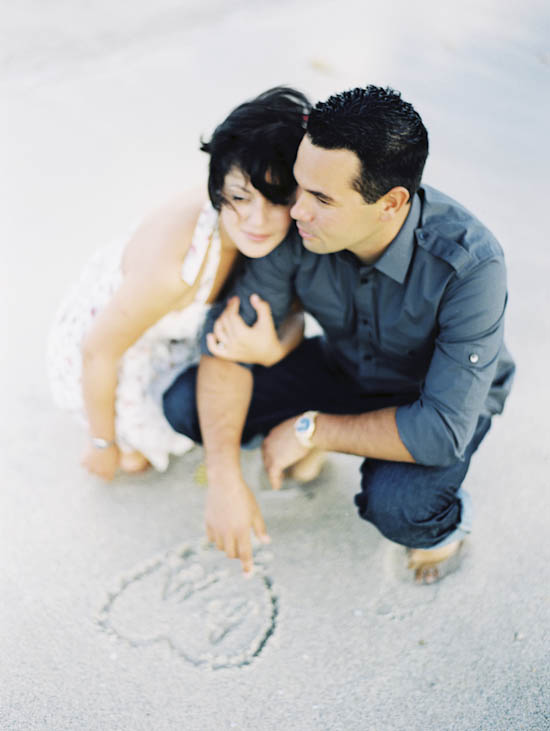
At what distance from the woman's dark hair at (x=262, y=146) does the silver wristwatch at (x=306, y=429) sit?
1.84ft

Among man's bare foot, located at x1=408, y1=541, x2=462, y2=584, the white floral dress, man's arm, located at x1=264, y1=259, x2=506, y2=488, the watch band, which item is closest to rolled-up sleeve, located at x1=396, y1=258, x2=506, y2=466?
man's arm, located at x1=264, y1=259, x2=506, y2=488

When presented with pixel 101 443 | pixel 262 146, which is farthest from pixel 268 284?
pixel 101 443

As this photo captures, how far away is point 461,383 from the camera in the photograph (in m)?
1.77

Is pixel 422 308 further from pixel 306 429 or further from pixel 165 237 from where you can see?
pixel 165 237

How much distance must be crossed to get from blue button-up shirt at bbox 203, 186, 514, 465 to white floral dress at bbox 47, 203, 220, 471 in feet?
0.57

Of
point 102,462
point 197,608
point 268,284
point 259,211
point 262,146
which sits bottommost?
point 197,608

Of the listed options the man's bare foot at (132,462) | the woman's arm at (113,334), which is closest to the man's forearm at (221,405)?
the woman's arm at (113,334)

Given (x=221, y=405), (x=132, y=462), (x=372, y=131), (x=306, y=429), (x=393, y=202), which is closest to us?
(x=372, y=131)

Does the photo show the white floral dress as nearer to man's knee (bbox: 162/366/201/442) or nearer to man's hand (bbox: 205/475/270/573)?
man's knee (bbox: 162/366/201/442)

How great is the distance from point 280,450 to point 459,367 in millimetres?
538

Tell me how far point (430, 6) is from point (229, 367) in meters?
5.41

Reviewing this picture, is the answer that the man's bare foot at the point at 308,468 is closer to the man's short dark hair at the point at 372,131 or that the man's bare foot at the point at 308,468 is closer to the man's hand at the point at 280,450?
the man's hand at the point at 280,450

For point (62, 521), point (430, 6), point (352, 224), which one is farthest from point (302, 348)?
point (430, 6)

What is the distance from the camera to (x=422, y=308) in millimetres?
1854
